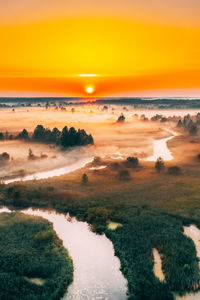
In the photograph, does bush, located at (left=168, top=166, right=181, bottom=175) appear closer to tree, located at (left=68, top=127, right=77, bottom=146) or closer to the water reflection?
the water reflection

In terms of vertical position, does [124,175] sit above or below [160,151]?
below

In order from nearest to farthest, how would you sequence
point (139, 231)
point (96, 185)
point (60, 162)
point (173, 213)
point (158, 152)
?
point (139, 231)
point (173, 213)
point (96, 185)
point (60, 162)
point (158, 152)

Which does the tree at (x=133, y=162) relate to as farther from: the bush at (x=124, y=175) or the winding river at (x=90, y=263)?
the winding river at (x=90, y=263)

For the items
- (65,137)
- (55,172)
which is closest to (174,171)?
(55,172)

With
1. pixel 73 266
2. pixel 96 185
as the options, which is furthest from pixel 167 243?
pixel 96 185

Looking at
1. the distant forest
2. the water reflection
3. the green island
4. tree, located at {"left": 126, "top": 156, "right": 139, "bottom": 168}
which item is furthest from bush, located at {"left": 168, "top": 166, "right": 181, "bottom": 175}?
the distant forest

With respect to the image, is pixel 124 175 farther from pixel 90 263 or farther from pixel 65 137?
pixel 65 137

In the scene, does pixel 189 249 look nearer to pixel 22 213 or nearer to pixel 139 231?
pixel 139 231
